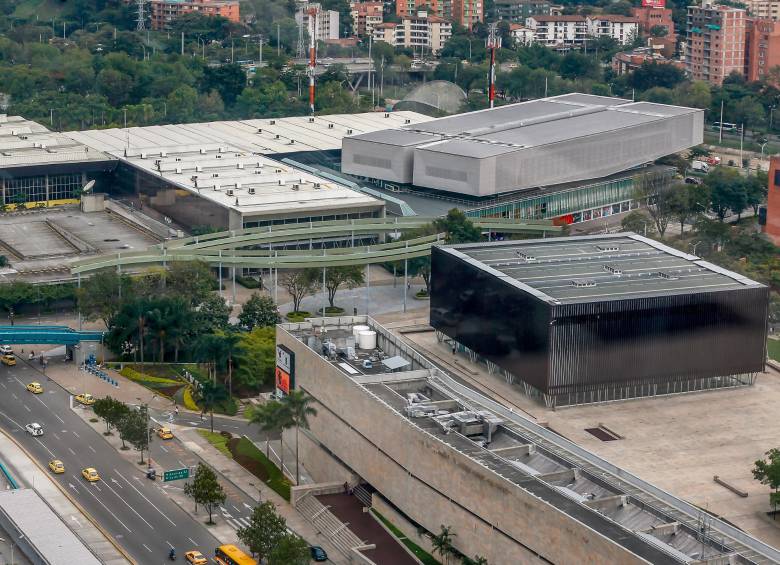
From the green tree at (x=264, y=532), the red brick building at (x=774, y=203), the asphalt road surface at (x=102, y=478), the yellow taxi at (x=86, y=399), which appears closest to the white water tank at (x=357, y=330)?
the asphalt road surface at (x=102, y=478)

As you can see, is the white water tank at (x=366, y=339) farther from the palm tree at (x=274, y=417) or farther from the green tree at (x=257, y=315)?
the green tree at (x=257, y=315)

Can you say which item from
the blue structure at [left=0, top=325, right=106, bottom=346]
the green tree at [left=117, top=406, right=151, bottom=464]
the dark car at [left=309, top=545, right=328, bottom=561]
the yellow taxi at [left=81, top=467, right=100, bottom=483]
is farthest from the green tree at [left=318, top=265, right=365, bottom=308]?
the dark car at [left=309, top=545, right=328, bottom=561]

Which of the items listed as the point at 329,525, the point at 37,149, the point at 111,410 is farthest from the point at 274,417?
the point at 37,149

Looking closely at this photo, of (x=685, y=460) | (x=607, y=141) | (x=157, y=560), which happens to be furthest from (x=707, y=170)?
(x=157, y=560)

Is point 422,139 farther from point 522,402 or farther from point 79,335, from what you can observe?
point 522,402

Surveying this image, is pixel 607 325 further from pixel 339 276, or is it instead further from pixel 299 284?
pixel 299 284
